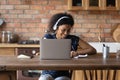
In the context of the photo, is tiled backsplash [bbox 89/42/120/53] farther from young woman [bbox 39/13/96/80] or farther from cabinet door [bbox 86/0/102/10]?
young woman [bbox 39/13/96/80]

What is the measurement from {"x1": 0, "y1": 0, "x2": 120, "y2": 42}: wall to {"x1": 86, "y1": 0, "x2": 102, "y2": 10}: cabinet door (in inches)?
8.0

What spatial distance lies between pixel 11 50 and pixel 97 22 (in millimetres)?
1533

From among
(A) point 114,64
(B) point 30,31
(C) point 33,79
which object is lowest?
(C) point 33,79

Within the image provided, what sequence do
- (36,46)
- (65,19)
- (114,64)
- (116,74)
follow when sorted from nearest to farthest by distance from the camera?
1. (114,64)
2. (65,19)
3. (116,74)
4. (36,46)

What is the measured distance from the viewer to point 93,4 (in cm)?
482

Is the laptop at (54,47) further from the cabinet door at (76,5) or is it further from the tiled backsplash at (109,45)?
the cabinet door at (76,5)

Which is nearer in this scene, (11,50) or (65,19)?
(65,19)

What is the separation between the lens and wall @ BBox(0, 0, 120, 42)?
16.2 ft

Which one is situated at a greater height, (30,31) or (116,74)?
(30,31)

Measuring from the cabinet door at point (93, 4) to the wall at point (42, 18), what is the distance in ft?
0.67

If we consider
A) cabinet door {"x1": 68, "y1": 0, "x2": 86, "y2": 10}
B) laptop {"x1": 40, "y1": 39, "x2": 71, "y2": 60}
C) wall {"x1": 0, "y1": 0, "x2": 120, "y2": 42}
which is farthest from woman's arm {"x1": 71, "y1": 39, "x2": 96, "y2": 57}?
wall {"x1": 0, "y1": 0, "x2": 120, "y2": 42}

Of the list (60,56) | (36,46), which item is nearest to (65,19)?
(60,56)

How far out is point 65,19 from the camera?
316 cm

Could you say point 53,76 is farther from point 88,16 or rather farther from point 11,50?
point 88,16
